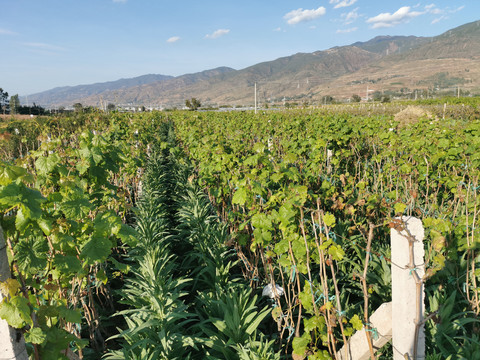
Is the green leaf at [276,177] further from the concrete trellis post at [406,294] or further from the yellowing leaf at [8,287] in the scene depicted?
the yellowing leaf at [8,287]

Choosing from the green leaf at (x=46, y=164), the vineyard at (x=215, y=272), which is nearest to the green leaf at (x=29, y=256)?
the vineyard at (x=215, y=272)

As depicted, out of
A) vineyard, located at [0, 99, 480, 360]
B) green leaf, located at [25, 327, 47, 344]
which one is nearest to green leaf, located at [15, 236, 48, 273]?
vineyard, located at [0, 99, 480, 360]

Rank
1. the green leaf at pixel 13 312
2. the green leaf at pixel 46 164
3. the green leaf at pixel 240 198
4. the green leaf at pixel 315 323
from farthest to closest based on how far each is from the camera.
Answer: the green leaf at pixel 240 198, the green leaf at pixel 46 164, the green leaf at pixel 315 323, the green leaf at pixel 13 312

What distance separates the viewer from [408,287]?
1.54 metres

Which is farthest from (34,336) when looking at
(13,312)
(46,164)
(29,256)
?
(46,164)

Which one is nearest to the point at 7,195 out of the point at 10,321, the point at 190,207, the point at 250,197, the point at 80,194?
the point at 10,321

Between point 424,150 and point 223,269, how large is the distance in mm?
3633

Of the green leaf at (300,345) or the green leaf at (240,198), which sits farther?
the green leaf at (240,198)

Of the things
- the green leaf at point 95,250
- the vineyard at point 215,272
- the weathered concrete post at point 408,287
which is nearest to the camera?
the weathered concrete post at point 408,287

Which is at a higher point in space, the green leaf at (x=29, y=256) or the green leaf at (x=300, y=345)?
the green leaf at (x=29, y=256)

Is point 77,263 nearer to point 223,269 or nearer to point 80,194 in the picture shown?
point 80,194

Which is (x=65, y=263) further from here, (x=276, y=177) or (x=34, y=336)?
(x=276, y=177)

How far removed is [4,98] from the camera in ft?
231

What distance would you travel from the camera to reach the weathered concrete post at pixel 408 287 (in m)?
1.47
